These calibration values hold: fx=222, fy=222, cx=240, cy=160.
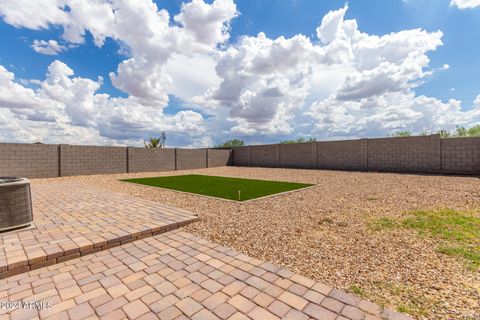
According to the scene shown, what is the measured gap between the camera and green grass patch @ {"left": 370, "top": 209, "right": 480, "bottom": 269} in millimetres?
3211

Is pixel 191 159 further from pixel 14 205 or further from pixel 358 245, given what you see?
pixel 358 245

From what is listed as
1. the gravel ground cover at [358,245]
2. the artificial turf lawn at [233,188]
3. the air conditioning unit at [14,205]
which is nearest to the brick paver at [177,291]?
the gravel ground cover at [358,245]

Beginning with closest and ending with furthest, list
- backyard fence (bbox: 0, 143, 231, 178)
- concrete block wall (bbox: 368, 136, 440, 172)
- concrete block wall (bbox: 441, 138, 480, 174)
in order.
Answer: backyard fence (bbox: 0, 143, 231, 178) → concrete block wall (bbox: 441, 138, 480, 174) → concrete block wall (bbox: 368, 136, 440, 172)

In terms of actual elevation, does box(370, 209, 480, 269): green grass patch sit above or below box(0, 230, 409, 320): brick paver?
above

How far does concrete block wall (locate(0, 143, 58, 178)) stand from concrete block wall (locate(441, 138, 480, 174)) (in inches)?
931

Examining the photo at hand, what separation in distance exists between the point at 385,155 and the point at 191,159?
1591cm

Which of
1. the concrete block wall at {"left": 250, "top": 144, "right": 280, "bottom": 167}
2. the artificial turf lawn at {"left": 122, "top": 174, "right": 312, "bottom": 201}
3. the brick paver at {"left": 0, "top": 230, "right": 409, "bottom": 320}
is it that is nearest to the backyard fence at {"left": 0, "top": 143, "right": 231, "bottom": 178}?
the concrete block wall at {"left": 250, "top": 144, "right": 280, "bottom": 167}

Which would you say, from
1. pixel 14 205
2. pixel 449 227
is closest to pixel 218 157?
pixel 14 205

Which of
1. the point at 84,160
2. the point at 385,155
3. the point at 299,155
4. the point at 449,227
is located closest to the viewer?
the point at 449,227

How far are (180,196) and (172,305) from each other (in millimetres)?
5450

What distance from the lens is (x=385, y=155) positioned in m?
15.8

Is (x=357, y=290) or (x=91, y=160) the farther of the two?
(x=91, y=160)

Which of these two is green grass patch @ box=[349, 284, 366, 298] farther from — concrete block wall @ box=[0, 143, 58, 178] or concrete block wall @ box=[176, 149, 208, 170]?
concrete block wall @ box=[176, 149, 208, 170]

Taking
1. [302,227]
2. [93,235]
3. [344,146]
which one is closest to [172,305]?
[93,235]
